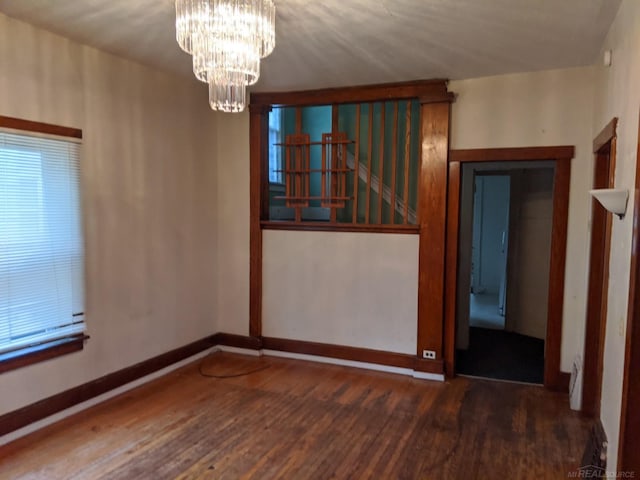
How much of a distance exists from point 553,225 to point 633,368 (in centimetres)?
209

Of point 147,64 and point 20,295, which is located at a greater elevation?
point 147,64

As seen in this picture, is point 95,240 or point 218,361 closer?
point 95,240

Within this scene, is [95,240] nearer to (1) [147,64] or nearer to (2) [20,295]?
(2) [20,295]

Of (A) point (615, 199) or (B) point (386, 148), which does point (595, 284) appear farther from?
(B) point (386, 148)

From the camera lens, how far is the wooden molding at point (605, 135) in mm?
2595

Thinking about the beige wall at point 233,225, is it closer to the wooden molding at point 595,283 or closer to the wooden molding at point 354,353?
the wooden molding at point 354,353

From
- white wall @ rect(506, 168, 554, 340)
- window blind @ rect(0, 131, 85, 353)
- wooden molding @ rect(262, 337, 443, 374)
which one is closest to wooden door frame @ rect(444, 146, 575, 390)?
wooden molding @ rect(262, 337, 443, 374)

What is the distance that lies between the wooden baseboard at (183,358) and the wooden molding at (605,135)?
7.01 feet

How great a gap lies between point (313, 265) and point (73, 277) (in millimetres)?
2111

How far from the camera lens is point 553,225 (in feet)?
12.5

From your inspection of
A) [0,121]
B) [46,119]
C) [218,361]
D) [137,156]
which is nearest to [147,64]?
[137,156]

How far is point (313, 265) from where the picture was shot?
15.0 ft

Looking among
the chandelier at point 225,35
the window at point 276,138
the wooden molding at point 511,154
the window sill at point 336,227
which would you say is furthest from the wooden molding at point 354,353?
the chandelier at point 225,35

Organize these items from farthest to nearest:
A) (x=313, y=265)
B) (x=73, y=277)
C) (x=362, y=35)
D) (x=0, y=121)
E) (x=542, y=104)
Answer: (x=313, y=265) < (x=542, y=104) < (x=73, y=277) < (x=362, y=35) < (x=0, y=121)
